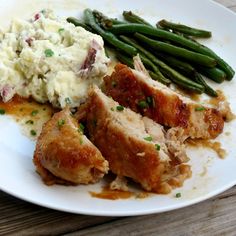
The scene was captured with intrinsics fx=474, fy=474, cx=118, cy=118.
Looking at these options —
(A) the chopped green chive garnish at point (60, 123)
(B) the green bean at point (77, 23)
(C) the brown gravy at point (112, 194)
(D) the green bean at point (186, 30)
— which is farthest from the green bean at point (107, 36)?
(C) the brown gravy at point (112, 194)

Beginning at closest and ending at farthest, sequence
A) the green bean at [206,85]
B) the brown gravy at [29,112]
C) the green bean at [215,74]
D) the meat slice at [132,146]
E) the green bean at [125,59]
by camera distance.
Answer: the meat slice at [132,146] → the brown gravy at [29,112] → the green bean at [206,85] → the green bean at [215,74] → the green bean at [125,59]

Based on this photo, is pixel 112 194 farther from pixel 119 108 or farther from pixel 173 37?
pixel 173 37

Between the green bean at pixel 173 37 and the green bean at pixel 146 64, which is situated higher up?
the green bean at pixel 173 37

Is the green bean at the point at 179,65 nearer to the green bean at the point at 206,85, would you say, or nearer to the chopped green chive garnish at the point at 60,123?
the green bean at the point at 206,85

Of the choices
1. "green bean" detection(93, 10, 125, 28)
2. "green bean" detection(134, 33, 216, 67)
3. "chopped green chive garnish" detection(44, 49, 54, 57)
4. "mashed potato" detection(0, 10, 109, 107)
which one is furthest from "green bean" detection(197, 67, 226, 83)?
"chopped green chive garnish" detection(44, 49, 54, 57)

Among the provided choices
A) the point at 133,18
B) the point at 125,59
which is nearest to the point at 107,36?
the point at 125,59

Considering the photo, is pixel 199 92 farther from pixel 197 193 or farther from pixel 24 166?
pixel 24 166

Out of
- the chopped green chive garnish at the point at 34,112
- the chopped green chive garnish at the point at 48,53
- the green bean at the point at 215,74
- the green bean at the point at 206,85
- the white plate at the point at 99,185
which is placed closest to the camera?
the white plate at the point at 99,185

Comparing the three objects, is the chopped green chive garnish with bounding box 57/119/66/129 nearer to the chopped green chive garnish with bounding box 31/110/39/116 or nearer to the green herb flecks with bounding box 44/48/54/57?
the chopped green chive garnish with bounding box 31/110/39/116
